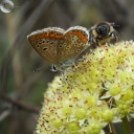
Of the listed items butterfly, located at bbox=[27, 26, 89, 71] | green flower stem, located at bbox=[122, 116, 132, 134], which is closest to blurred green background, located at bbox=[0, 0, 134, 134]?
butterfly, located at bbox=[27, 26, 89, 71]

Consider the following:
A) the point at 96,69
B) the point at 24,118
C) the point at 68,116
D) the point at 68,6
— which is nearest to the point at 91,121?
the point at 68,116

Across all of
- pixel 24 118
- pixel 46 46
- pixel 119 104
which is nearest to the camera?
pixel 119 104

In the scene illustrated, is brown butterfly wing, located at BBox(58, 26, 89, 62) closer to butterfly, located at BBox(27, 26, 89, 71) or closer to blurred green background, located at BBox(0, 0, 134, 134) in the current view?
butterfly, located at BBox(27, 26, 89, 71)

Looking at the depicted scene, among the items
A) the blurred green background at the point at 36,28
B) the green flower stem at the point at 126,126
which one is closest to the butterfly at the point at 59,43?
the green flower stem at the point at 126,126

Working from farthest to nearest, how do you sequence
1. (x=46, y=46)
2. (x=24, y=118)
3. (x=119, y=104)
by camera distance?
(x=24, y=118) → (x=46, y=46) → (x=119, y=104)

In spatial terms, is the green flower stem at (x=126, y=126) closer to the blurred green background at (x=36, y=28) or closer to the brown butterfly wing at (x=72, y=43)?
the brown butterfly wing at (x=72, y=43)

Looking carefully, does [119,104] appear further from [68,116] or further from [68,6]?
[68,6]

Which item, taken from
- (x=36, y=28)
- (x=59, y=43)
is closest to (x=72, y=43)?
(x=59, y=43)
